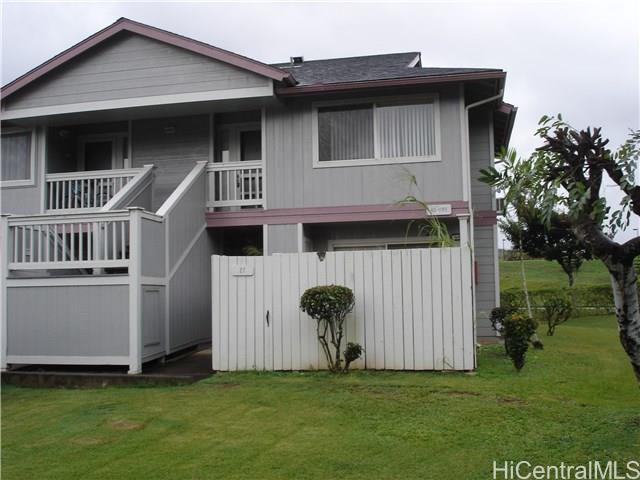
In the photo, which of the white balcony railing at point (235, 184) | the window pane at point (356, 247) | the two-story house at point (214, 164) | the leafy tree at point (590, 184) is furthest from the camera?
the window pane at point (356, 247)

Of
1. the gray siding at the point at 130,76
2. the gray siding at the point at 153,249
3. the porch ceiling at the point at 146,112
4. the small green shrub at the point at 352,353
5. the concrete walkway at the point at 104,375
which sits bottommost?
the concrete walkway at the point at 104,375

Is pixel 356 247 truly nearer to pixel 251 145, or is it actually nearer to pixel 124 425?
pixel 251 145

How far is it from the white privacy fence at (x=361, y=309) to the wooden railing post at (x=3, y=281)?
12.0ft

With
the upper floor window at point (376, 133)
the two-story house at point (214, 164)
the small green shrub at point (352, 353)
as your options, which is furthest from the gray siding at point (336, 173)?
the small green shrub at point (352, 353)

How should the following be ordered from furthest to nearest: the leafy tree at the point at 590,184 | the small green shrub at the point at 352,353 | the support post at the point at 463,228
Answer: the support post at the point at 463,228, the small green shrub at the point at 352,353, the leafy tree at the point at 590,184

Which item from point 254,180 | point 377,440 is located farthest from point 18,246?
point 377,440

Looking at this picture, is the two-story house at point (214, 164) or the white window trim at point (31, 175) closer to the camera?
the two-story house at point (214, 164)

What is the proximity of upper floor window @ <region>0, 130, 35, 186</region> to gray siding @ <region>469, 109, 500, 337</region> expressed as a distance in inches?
395

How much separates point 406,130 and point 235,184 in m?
3.72

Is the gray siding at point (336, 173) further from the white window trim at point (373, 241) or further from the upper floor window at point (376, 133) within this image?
the white window trim at point (373, 241)

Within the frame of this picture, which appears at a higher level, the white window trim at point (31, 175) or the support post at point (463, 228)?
the white window trim at point (31, 175)

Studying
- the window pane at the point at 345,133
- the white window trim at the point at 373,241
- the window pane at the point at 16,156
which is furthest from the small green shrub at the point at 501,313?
the window pane at the point at 16,156

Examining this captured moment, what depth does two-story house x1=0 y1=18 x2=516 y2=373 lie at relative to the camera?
10.3m

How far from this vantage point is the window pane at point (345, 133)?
12.2m
